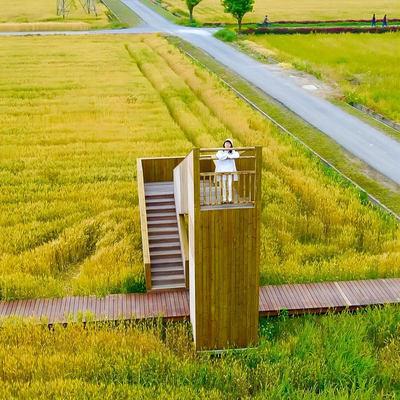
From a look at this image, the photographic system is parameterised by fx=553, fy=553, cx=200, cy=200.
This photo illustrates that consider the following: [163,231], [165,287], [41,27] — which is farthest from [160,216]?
[41,27]

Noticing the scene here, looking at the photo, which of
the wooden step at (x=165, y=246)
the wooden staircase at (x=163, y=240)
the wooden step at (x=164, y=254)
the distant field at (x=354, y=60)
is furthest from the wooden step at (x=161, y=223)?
the distant field at (x=354, y=60)

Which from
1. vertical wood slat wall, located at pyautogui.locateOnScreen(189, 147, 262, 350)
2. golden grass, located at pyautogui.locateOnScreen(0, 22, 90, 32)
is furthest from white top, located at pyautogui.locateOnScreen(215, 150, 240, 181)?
golden grass, located at pyautogui.locateOnScreen(0, 22, 90, 32)

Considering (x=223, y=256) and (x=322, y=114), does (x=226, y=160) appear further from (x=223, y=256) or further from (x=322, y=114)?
(x=322, y=114)

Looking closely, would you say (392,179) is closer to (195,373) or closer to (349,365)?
(349,365)

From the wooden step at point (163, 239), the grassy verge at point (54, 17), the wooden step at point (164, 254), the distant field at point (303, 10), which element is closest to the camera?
the wooden step at point (164, 254)

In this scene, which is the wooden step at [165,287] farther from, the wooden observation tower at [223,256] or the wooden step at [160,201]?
the wooden step at [160,201]

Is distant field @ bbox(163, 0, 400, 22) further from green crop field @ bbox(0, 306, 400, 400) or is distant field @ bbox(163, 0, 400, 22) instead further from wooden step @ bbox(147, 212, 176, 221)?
green crop field @ bbox(0, 306, 400, 400)
